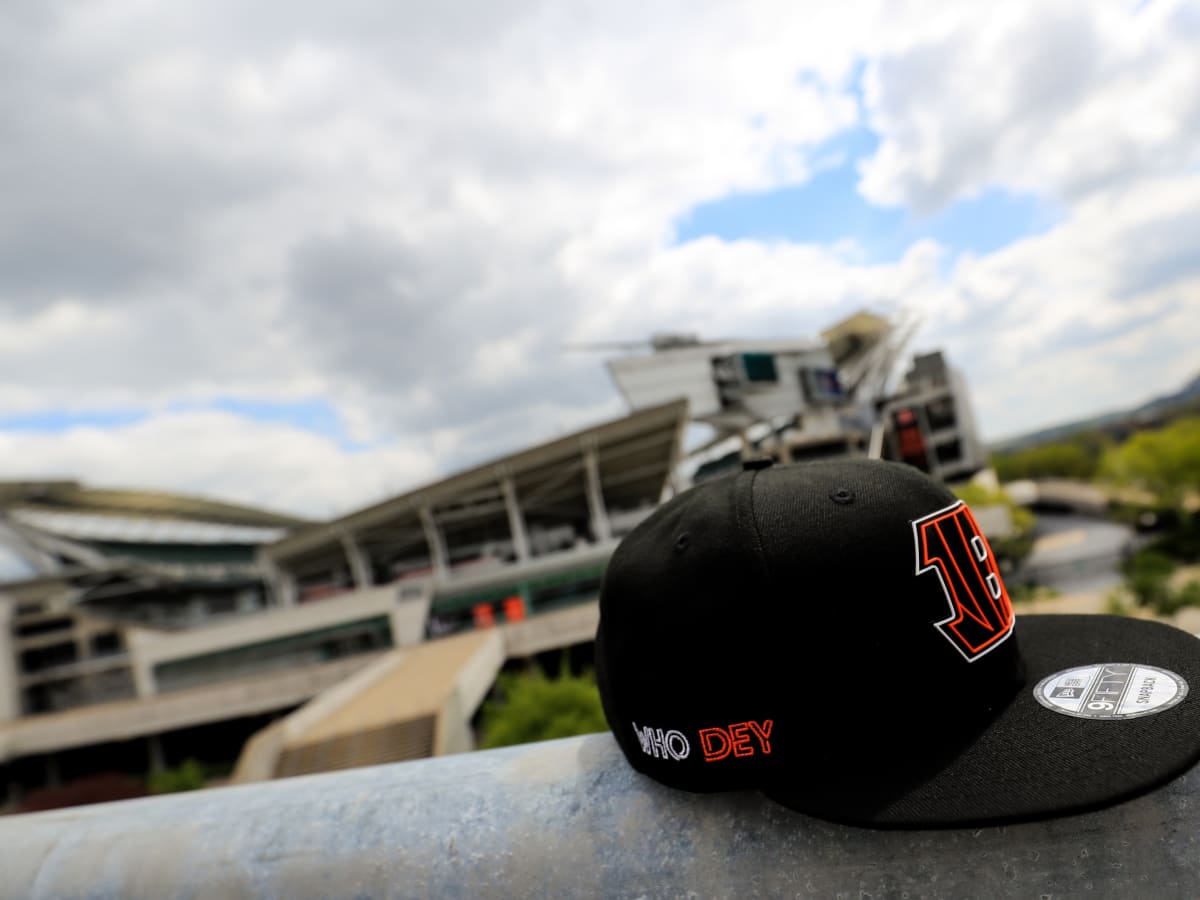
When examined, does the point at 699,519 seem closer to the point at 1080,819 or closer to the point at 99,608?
the point at 1080,819

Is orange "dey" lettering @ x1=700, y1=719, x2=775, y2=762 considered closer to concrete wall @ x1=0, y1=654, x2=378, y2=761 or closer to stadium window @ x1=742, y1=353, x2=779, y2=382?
concrete wall @ x1=0, y1=654, x2=378, y2=761

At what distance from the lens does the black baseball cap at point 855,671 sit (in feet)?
3.00

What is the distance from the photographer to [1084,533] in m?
46.0

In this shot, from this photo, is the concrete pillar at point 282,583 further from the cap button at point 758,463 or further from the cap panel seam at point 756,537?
the cap panel seam at point 756,537

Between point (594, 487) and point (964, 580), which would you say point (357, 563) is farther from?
point (964, 580)


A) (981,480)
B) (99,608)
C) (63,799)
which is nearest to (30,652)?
(99,608)

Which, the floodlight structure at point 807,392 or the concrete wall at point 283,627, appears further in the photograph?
the floodlight structure at point 807,392

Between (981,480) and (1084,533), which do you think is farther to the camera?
(981,480)

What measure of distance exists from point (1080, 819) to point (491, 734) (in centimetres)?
1035

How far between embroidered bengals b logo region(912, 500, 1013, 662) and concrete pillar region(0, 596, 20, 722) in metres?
43.8

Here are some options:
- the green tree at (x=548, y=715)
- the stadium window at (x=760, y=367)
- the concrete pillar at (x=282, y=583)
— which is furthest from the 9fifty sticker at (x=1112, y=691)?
the stadium window at (x=760, y=367)

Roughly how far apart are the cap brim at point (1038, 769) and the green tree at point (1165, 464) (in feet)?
145

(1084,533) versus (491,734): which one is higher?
(491,734)

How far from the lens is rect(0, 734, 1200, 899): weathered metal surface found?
0.80 m
